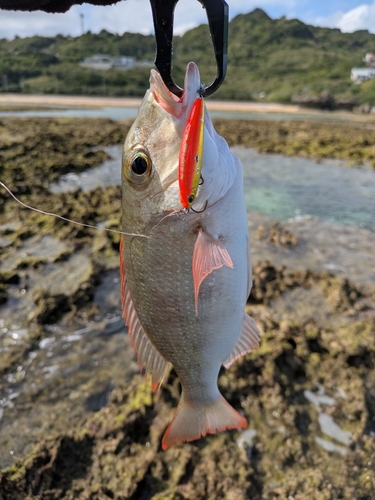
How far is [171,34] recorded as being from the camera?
1570mm

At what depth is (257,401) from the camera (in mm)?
3242

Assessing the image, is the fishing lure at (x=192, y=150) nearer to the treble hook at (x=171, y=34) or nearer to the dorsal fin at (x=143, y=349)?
the treble hook at (x=171, y=34)

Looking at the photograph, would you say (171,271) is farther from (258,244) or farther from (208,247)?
(258,244)

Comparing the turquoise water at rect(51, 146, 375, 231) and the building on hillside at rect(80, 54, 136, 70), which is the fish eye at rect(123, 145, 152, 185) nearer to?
the turquoise water at rect(51, 146, 375, 231)

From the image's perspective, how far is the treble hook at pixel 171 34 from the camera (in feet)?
4.59

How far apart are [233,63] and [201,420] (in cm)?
12466

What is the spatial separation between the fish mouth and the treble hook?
8cm

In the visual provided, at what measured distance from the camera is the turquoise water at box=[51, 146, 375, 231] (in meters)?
9.41

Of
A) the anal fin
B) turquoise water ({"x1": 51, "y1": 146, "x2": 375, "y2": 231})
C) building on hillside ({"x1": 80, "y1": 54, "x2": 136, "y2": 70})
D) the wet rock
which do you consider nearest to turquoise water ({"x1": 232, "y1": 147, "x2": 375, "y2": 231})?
turquoise water ({"x1": 51, "y1": 146, "x2": 375, "y2": 231})

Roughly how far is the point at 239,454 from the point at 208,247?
7.04 feet

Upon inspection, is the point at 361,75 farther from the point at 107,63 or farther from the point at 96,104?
the point at 107,63

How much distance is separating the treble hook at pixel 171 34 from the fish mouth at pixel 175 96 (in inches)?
3.0

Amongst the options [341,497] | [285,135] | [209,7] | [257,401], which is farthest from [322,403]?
[285,135]

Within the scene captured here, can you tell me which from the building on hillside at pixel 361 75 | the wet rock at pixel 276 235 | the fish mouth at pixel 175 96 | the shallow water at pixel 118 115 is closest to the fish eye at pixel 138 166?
the fish mouth at pixel 175 96
